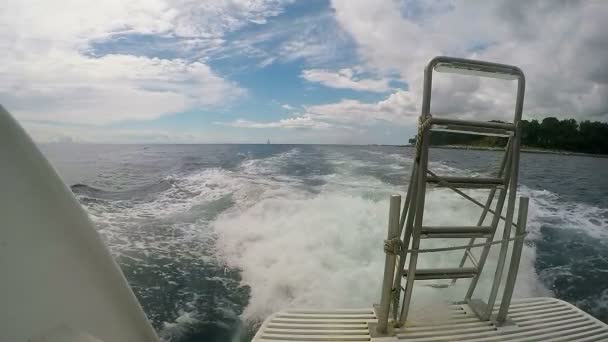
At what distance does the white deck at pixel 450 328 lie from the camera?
2420 millimetres

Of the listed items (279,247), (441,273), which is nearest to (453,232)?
(441,273)

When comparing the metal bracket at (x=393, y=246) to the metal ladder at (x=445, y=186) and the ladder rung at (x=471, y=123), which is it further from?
the ladder rung at (x=471, y=123)

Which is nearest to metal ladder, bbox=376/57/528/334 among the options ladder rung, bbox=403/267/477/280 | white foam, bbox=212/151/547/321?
ladder rung, bbox=403/267/477/280

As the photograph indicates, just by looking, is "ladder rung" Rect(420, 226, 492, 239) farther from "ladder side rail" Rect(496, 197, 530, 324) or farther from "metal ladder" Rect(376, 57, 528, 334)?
"ladder side rail" Rect(496, 197, 530, 324)

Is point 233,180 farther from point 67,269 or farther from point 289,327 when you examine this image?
point 67,269

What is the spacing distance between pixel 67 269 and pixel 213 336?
2446 mm

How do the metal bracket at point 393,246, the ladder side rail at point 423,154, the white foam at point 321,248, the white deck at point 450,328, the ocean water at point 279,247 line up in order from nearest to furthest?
1. the ladder side rail at point 423,154
2. the metal bracket at point 393,246
3. the white deck at point 450,328
4. the ocean water at point 279,247
5. the white foam at point 321,248

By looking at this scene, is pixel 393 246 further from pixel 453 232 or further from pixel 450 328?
pixel 450 328

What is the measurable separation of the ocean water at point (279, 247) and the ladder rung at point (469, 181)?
2.17 metres

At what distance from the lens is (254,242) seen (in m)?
5.93

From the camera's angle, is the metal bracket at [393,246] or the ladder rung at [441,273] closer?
the metal bracket at [393,246]

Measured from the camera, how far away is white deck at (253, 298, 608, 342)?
7.94 ft

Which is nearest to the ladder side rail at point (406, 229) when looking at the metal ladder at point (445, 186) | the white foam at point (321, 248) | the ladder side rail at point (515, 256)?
the metal ladder at point (445, 186)

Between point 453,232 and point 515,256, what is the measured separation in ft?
1.99
